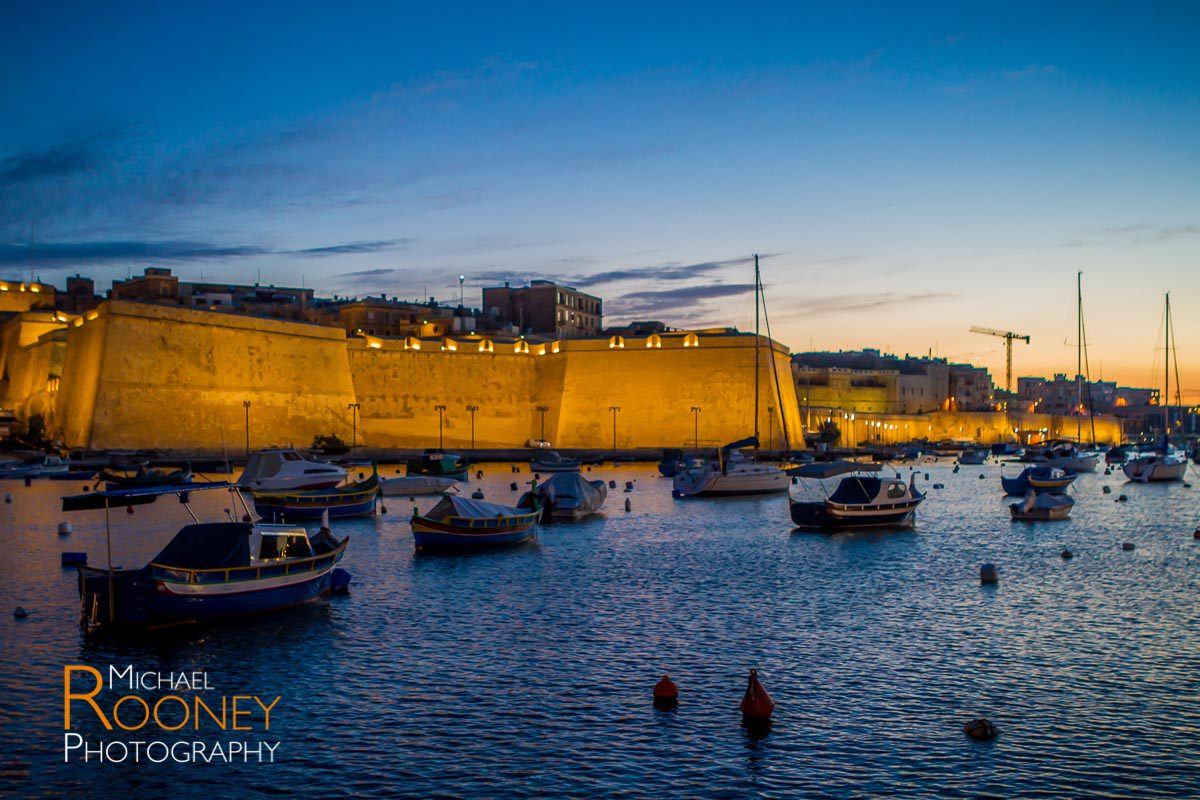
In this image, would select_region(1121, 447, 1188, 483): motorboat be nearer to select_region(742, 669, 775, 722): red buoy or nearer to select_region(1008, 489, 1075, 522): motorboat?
select_region(1008, 489, 1075, 522): motorboat

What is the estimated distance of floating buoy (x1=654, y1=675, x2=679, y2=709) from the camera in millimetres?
8797

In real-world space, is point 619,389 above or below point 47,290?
below

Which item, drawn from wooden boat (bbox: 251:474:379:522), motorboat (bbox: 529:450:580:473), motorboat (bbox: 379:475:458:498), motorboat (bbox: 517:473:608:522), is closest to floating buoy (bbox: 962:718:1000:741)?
wooden boat (bbox: 251:474:379:522)

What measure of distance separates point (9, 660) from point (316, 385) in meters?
44.0

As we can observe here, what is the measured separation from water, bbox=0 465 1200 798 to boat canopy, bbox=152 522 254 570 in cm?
79

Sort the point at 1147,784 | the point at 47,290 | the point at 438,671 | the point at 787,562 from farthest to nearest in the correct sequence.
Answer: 1. the point at 47,290
2. the point at 787,562
3. the point at 438,671
4. the point at 1147,784

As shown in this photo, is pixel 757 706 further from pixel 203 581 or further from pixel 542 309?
pixel 542 309

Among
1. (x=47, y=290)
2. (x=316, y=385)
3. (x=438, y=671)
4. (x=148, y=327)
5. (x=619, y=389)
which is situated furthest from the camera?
(x=47, y=290)

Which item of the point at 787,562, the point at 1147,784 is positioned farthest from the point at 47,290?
the point at 1147,784

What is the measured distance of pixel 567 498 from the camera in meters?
24.5

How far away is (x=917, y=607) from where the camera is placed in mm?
13414

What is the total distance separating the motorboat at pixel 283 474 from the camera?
86.0 feet

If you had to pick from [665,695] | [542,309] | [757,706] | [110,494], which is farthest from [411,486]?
[542,309]

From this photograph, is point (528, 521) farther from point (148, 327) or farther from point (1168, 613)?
point (148, 327)
